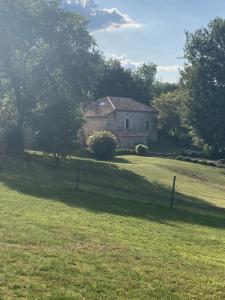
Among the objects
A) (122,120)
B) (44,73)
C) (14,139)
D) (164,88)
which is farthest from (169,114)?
(14,139)

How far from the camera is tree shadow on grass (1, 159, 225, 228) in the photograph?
21.9m

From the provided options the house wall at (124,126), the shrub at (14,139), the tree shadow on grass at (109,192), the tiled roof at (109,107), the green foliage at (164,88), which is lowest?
the tree shadow on grass at (109,192)

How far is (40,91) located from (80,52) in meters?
5.59

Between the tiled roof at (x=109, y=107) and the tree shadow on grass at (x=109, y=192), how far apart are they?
29645 mm

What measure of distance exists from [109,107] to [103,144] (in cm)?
2308

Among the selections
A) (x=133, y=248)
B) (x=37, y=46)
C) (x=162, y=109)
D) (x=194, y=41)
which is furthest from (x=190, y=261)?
(x=162, y=109)

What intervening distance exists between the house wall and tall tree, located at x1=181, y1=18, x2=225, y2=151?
12387mm

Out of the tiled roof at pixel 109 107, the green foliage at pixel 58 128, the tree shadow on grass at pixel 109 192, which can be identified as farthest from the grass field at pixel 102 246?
the tiled roof at pixel 109 107

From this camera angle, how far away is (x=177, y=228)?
60.4ft

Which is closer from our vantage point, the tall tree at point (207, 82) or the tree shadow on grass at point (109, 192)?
the tree shadow on grass at point (109, 192)

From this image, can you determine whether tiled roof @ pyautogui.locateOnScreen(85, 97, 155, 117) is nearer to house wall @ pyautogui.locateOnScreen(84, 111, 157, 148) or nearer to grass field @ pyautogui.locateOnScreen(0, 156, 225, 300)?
house wall @ pyautogui.locateOnScreen(84, 111, 157, 148)

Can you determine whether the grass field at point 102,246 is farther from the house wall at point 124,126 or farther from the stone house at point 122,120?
the stone house at point 122,120

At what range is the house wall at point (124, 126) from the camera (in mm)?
73500

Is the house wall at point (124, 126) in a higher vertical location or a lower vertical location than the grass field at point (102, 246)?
higher
